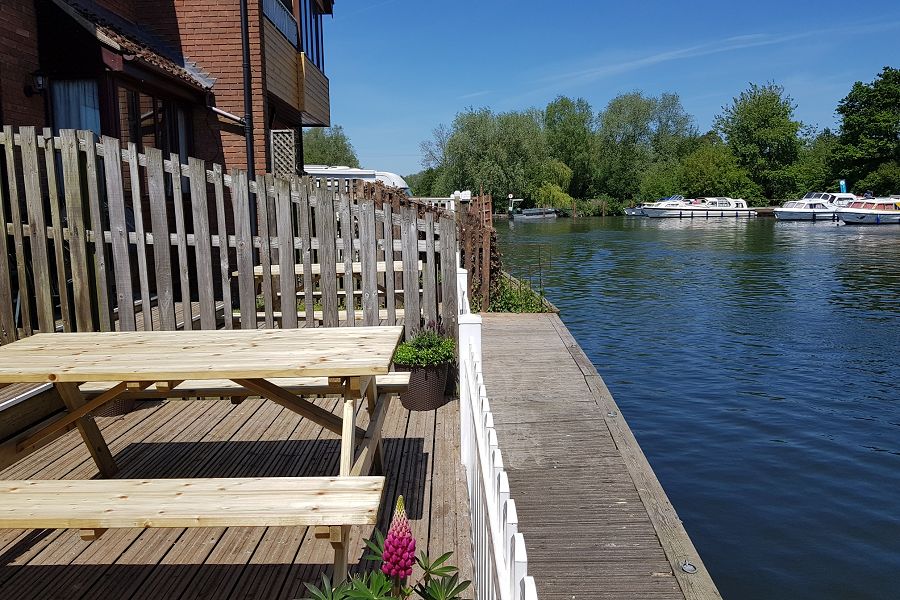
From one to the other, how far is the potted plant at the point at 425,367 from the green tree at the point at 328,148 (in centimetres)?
6563

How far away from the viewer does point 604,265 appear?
31.0 m

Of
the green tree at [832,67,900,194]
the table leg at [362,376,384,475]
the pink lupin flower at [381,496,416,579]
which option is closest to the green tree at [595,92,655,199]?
the green tree at [832,67,900,194]

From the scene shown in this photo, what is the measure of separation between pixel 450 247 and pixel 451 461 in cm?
244

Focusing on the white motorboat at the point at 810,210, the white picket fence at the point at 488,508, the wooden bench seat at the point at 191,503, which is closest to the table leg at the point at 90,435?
the wooden bench seat at the point at 191,503

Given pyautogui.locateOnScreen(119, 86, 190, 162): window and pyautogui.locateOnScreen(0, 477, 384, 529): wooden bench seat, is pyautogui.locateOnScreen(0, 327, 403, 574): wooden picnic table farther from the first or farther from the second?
pyautogui.locateOnScreen(119, 86, 190, 162): window

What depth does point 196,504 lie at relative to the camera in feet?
10.7

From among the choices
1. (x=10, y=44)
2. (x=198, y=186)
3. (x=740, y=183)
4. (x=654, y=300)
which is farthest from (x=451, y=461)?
(x=740, y=183)

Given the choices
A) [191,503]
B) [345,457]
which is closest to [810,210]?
[345,457]

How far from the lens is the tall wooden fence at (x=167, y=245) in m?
6.38

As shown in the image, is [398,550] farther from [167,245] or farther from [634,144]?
[634,144]

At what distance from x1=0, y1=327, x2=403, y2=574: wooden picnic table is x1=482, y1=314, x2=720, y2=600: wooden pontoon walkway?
4.17ft

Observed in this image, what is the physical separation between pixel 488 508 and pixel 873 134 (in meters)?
80.3

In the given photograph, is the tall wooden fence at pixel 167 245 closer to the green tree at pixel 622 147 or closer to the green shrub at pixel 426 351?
the green shrub at pixel 426 351

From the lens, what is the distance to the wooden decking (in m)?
3.81
